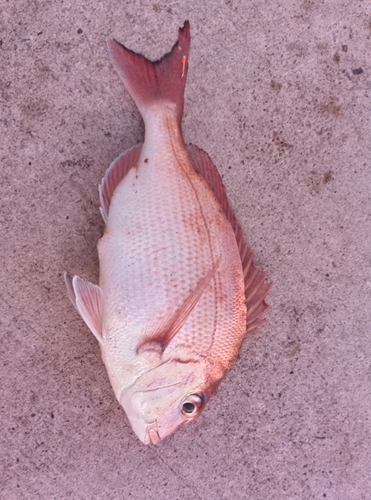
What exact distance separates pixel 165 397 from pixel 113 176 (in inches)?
36.2

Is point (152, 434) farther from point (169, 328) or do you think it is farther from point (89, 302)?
point (89, 302)

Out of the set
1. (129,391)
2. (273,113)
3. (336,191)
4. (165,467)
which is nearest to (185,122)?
(273,113)

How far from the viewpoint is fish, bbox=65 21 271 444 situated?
1631mm

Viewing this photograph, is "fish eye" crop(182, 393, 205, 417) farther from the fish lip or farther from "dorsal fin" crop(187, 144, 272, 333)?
"dorsal fin" crop(187, 144, 272, 333)

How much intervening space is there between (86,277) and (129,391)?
1.88 ft

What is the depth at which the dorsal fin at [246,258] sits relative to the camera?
1831 millimetres

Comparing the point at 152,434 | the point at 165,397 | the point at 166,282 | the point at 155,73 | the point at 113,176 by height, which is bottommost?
the point at 152,434

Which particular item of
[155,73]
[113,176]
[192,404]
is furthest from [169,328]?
[155,73]

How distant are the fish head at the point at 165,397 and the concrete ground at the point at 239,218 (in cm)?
38

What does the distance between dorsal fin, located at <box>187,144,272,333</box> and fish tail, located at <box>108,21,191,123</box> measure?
210 millimetres

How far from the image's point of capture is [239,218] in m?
2.12

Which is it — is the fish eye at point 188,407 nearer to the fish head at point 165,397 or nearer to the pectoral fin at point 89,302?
the fish head at point 165,397

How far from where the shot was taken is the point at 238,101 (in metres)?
2.10

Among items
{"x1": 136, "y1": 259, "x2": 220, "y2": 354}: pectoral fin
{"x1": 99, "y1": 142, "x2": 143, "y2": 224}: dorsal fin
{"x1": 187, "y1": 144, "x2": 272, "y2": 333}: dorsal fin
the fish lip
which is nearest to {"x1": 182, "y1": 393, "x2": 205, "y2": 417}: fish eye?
the fish lip
